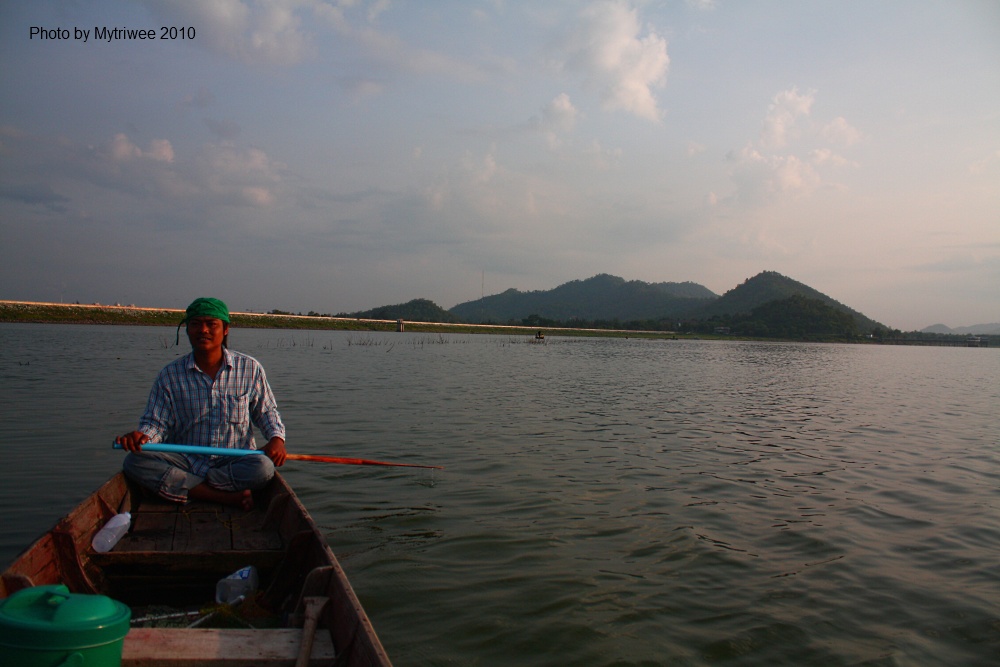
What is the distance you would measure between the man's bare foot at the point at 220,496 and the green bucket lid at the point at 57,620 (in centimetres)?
353

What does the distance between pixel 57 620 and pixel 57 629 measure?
35 millimetres

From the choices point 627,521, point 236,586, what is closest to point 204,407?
point 236,586

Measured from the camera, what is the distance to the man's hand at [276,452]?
601cm

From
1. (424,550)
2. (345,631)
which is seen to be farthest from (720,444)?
(345,631)

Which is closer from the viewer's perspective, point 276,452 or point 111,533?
point 111,533

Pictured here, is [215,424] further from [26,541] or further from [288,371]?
[288,371]

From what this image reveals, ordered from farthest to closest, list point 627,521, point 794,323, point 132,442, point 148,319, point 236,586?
point 794,323, point 148,319, point 627,521, point 132,442, point 236,586

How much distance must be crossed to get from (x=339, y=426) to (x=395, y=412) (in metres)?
2.49

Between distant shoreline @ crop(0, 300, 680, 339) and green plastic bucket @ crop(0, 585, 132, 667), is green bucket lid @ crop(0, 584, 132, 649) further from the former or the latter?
distant shoreline @ crop(0, 300, 680, 339)

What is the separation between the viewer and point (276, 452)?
602 cm

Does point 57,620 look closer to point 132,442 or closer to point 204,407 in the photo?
point 132,442

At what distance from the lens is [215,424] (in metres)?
6.23

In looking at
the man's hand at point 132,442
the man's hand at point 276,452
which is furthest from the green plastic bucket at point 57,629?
the man's hand at point 276,452

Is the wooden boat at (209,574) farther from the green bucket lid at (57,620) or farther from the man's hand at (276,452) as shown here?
the green bucket lid at (57,620)
